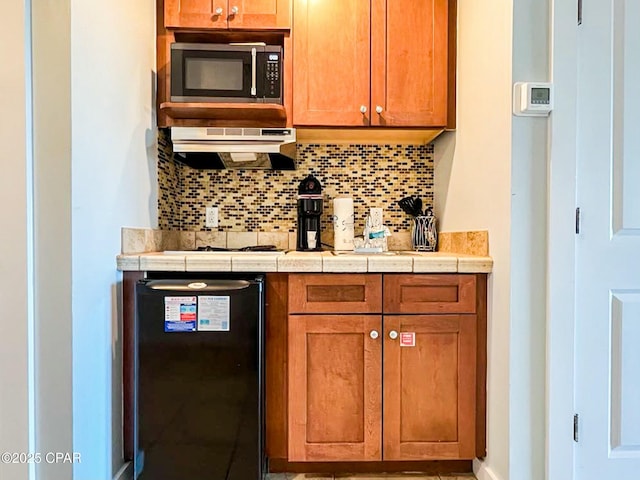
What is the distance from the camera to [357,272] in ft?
5.27

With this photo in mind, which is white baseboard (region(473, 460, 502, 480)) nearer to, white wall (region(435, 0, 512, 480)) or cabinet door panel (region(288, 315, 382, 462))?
white wall (region(435, 0, 512, 480))

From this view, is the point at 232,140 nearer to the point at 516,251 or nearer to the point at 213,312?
the point at 213,312

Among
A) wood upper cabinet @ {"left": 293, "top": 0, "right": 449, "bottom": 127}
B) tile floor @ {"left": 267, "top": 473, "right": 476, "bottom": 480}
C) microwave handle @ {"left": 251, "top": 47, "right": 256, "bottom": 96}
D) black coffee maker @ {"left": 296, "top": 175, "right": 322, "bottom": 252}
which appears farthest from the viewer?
black coffee maker @ {"left": 296, "top": 175, "right": 322, "bottom": 252}

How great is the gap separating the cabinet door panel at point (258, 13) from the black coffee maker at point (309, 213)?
77 cm

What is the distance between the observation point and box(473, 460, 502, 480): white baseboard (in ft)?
5.11

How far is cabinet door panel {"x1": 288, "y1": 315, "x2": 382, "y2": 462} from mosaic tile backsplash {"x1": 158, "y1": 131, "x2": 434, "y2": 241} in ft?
2.63

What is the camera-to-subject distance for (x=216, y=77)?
1871 millimetres
